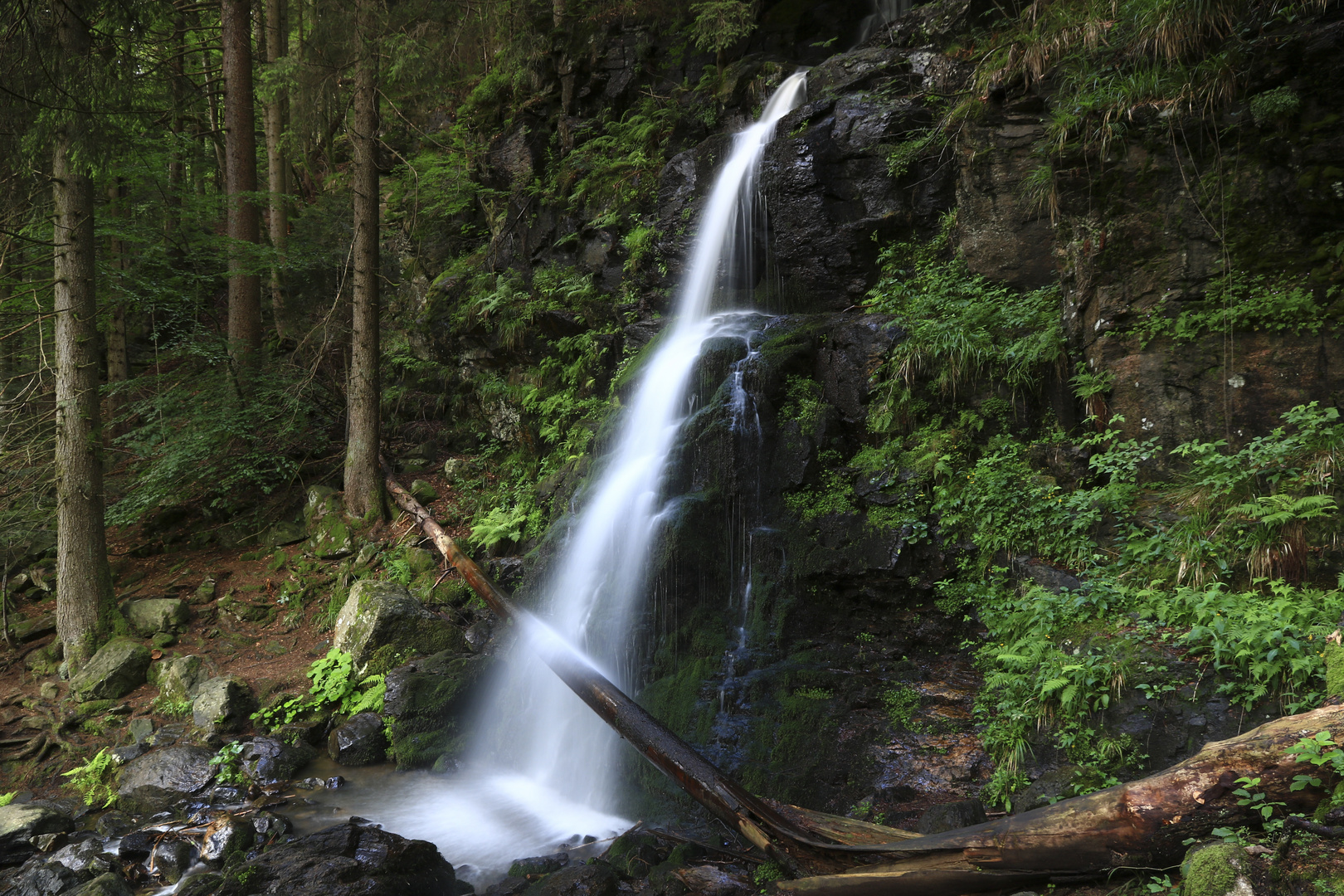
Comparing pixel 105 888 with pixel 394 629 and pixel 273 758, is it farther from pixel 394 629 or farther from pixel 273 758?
pixel 394 629

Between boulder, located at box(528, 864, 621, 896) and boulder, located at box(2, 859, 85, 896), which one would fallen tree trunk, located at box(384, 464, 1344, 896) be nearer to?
boulder, located at box(528, 864, 621, 896)

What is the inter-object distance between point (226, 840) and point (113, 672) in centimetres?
396

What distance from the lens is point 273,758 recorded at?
275 inches

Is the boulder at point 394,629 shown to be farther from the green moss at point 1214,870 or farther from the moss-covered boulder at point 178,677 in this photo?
the green moss at point 1214,870

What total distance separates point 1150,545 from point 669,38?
40.3 ft

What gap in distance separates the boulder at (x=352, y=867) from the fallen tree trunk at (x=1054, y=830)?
6.46 ft

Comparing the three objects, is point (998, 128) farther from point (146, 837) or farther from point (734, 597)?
point (146, 837)

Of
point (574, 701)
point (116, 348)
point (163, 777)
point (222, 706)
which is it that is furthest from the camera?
point (116, 348)

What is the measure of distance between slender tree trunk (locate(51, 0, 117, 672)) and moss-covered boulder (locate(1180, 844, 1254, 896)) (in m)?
11.0

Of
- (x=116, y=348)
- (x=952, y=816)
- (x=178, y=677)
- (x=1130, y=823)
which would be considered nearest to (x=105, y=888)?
(x=178, y=677)

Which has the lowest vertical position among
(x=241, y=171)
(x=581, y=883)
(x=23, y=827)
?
(x=23, y=827)

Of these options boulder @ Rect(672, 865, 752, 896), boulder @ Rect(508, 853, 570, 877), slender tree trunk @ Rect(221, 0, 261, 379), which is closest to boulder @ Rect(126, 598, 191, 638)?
slender tree trunk @ Rect(221, 0, 261, 379)

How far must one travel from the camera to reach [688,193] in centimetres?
1095

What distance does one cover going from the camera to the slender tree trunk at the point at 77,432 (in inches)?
322
